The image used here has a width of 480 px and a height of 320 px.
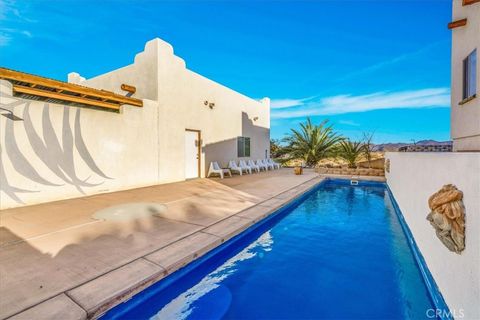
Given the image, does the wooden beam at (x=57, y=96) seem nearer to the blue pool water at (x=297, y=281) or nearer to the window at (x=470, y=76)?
the blue pool water at (x=297, y=281)

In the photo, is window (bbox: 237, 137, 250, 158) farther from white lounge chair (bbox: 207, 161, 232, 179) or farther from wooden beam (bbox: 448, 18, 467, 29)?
wooden beam (bbox: 448, 18, 467, 29)

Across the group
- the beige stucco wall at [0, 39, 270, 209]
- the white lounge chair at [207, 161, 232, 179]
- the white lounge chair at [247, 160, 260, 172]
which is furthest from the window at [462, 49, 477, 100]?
the white lounge chair at [247, 160, 260, 172]

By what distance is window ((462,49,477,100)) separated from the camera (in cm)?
433

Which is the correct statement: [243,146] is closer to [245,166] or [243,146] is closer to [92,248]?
[245,166]

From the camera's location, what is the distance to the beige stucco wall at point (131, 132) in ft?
16.2

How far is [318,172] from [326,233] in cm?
809

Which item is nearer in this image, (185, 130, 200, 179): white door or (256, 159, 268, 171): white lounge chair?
(185, 130, 200, 179): white door

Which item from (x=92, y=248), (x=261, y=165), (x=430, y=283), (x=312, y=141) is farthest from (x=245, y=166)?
(x=430, y=283)

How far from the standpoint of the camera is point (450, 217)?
1.78 metres

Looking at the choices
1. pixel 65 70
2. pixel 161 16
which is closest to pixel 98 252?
pixel 161 16

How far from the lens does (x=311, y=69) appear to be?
771 inches

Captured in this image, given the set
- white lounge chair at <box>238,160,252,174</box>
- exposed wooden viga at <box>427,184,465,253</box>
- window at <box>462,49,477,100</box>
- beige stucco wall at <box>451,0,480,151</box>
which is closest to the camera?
exposed wooden viga at <box>427,184,465,253</box>

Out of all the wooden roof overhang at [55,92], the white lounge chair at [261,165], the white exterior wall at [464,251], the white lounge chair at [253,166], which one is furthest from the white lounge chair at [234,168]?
the white exterior wall at [464,251]

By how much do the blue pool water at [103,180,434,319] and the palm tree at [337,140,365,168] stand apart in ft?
23.3
